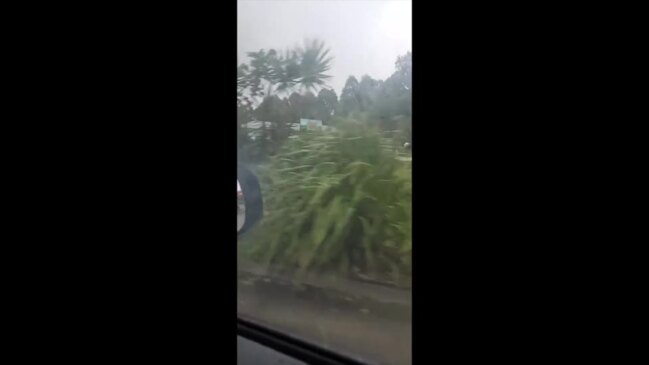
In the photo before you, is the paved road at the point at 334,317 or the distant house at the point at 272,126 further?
the distant house at the point at 272,126

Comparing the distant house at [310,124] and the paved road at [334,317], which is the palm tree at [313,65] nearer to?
the distant house at [310,124]

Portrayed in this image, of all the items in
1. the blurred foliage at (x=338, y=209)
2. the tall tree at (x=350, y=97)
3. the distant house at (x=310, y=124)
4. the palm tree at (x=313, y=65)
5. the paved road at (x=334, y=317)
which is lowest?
the paved road at (x=334, y=317)

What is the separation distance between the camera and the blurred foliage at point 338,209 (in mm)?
1521

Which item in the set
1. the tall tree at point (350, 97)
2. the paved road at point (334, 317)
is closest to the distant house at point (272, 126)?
the tall tree at point (350, 97)

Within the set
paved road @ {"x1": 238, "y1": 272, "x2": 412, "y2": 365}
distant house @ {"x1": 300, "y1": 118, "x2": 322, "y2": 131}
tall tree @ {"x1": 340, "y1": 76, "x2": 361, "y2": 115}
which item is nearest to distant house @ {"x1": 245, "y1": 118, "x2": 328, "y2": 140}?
distant house @ {"x1": 300, "y1": 118, "x2": 322, "y2": 131}

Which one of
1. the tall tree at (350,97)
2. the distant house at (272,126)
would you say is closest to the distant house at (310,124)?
the distant house at (272,126)

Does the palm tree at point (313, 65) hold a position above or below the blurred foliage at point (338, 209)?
above

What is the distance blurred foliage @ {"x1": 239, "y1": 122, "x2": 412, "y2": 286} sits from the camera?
1521 millimetres

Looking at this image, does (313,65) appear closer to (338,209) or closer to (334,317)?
(338,209)

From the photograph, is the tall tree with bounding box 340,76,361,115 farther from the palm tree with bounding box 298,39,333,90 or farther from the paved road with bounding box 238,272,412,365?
the paved road with bounding box 238,272,412,365
